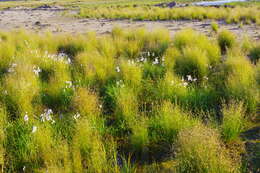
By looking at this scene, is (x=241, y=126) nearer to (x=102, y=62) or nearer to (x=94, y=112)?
(x=94, y=112)

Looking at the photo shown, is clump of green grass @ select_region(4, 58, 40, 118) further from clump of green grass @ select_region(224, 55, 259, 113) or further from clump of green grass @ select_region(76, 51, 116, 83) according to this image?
clump of green grass @ select_region(224, 55, 259, 113)

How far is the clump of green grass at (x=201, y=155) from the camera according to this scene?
2.86m

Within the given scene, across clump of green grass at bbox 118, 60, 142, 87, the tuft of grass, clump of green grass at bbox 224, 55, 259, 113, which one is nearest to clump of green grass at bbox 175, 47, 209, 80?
clump of green grass at bbox 224, 55, 259, 113

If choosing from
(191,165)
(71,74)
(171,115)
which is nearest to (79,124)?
(171,115)

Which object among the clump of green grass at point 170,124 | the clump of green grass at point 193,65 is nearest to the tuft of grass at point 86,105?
the clump of green grass at point 170,124

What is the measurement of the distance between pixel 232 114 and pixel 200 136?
113cm

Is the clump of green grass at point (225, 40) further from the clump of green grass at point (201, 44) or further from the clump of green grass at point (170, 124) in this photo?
the clump of green grass at point (170, 124)

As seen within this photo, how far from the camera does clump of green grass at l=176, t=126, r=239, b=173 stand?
2857mm

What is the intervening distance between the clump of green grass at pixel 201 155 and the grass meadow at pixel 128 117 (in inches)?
0.4

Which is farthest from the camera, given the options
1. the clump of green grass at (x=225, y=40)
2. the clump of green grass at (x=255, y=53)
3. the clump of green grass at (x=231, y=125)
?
the clump of green grass at (x=225, y=40)

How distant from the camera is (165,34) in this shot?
36.7ft

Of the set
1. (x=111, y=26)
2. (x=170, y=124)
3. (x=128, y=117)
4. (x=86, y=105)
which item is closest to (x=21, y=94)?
(x=86, y=105)

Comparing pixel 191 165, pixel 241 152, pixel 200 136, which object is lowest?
pixel 241 152

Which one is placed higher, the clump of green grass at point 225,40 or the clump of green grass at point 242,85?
the clump of green grass at point 225,40
